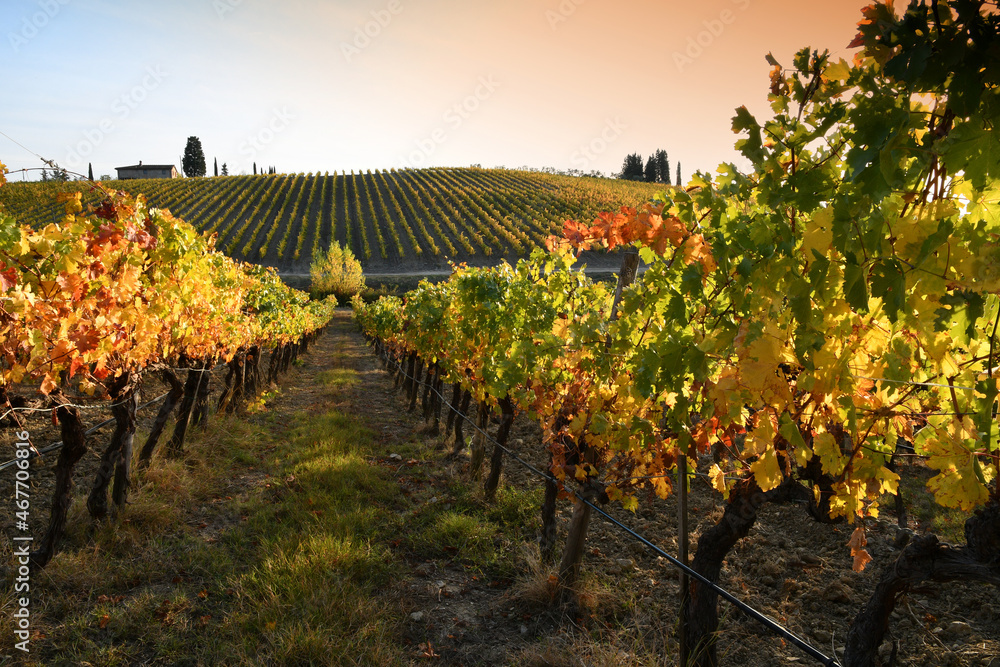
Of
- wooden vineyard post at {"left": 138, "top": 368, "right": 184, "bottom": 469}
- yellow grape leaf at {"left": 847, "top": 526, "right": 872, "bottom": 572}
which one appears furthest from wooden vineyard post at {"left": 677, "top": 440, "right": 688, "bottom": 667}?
wooden vineyard post at {"left": 138, "top": 368, "right": 184, "bottom": 469}

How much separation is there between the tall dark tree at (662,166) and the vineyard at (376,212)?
15518 millimetres

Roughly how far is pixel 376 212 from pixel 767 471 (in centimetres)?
5983

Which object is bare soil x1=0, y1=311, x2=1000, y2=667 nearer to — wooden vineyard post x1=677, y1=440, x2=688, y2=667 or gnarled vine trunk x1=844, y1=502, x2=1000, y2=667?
wooden vineyard post x1=677, y1=440, x2=688, y2=667

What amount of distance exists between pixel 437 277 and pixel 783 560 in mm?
39629

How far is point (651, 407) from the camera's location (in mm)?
3369

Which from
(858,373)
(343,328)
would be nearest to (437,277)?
(343,328)

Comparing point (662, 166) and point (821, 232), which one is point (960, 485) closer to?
point (821, 232)

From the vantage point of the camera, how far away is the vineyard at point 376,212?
4666 centimetres

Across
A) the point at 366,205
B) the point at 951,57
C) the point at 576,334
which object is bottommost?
the point at 576,334

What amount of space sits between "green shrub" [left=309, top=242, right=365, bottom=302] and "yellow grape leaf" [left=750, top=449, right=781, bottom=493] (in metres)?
38.7

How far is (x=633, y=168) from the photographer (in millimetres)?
93062

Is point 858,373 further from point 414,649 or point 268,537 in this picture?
point 268,537

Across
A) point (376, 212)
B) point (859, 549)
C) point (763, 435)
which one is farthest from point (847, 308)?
point (376, 212)

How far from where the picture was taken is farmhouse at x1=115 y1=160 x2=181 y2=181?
7800 cm
